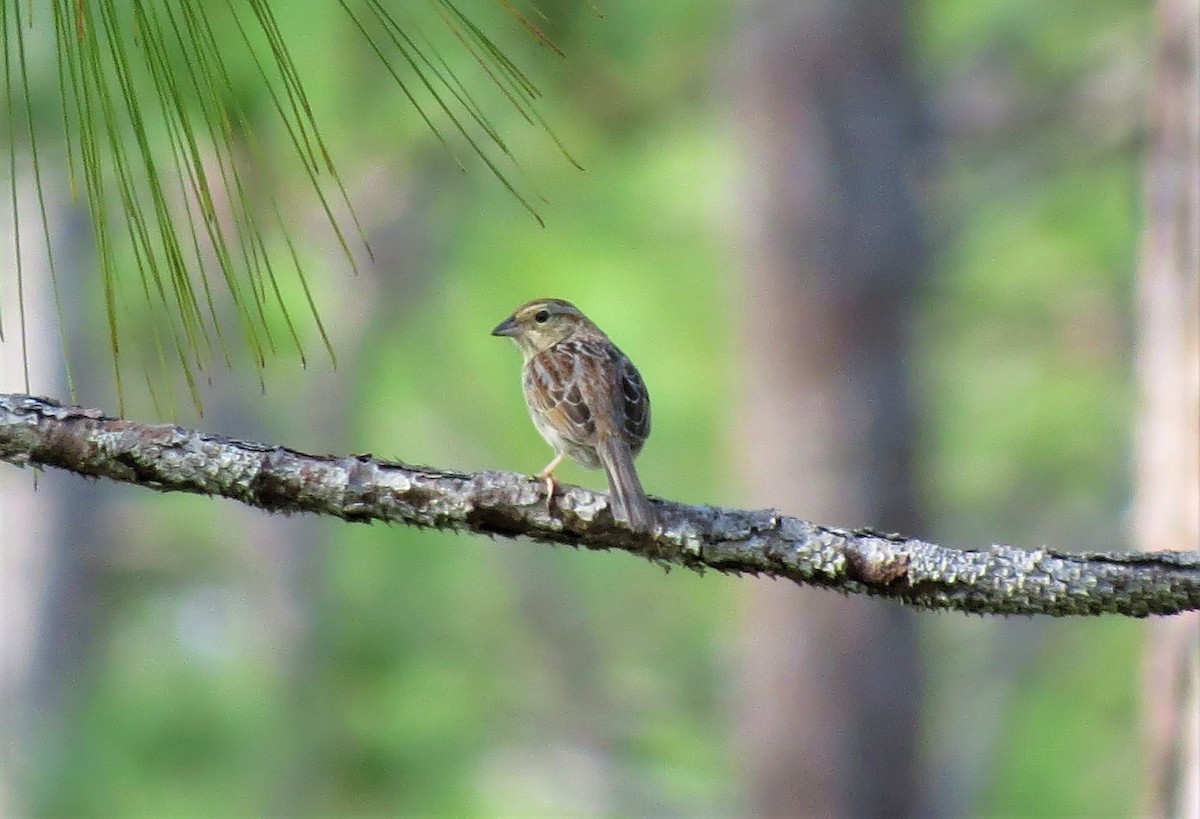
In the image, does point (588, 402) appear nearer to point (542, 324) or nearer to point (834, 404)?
point (542, 324)

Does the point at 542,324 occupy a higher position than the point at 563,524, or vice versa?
the point at 542,324

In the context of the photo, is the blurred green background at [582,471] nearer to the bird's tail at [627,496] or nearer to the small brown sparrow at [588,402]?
the small brown sparrow at [588,402]

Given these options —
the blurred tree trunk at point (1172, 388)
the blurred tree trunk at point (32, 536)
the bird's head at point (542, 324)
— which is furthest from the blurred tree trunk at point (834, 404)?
the blurred tree trunk at point (32, 536)

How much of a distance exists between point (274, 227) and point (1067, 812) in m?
9.50

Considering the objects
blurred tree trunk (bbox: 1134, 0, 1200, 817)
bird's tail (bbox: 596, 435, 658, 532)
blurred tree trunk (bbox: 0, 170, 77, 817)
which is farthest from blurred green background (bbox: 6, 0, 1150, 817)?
bird's tail (bbox: 596, 435, 658, 532)

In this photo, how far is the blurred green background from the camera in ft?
36.7

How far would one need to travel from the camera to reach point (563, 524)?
293 centimetres

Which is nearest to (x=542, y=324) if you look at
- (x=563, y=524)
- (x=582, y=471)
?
(x=563, y=524)

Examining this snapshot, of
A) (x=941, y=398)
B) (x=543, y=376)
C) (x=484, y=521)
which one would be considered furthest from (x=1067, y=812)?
(x=484, y=521)

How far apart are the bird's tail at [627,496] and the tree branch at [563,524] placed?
0.10 ft

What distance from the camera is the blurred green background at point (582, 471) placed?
11180 mm

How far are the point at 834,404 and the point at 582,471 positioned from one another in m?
6.09

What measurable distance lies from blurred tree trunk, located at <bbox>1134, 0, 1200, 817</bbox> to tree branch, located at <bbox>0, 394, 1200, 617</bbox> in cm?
322

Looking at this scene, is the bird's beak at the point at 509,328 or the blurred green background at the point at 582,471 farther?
the blurred green background at the point at 582,471
